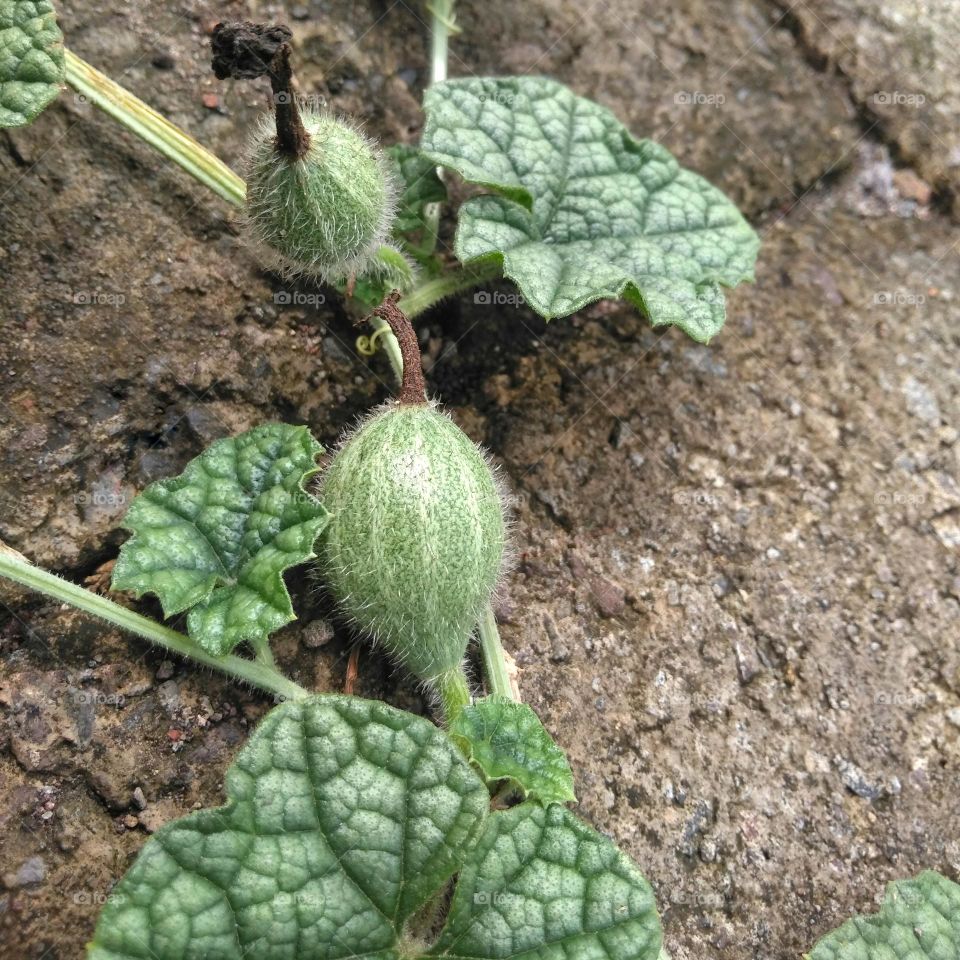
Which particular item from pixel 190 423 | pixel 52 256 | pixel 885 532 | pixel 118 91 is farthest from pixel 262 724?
pixel 885 532

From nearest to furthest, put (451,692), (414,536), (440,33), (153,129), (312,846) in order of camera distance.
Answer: (312,846) < (414,536) < (451,692) < (153,129) < (440,33)

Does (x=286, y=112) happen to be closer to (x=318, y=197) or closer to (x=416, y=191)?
(x=318, y=197)

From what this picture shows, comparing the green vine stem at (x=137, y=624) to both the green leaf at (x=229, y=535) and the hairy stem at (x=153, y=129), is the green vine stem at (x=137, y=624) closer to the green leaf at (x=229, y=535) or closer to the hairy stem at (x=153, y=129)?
the green leaf at (x=229, y=535)

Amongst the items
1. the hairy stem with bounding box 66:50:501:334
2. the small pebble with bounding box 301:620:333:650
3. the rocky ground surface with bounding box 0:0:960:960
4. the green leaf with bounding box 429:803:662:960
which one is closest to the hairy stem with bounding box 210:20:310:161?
the hairy stem with bounding box 66:50:501:334

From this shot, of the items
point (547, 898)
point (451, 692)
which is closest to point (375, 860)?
point (547, 898)

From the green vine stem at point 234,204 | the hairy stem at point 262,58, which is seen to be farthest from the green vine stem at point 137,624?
the hairy stem at point 262,58

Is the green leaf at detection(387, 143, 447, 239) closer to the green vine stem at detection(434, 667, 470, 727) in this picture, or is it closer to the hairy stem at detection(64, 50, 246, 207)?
the hairy stem at detection(64, 50, 246, 207)

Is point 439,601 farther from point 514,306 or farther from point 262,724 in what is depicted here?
point 514,306
